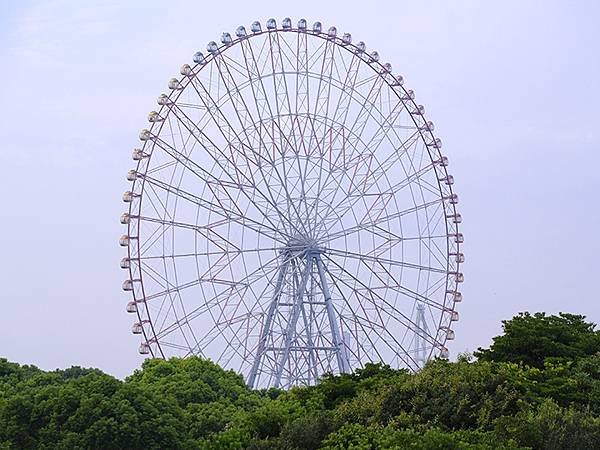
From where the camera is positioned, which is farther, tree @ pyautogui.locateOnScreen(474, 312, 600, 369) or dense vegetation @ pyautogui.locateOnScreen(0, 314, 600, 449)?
tree @ pyautogui.locateOnScreen(474, 312, 600, 369)

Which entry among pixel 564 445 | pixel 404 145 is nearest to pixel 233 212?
pixel 404 145

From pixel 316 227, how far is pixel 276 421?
1692cm

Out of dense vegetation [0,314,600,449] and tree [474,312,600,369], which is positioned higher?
tree [474,312,600,369]

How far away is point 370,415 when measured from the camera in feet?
90.5

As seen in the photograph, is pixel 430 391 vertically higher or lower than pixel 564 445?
higher

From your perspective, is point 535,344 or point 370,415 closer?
point 370,415

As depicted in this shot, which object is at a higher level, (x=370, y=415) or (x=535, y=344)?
(x=535, y=344)

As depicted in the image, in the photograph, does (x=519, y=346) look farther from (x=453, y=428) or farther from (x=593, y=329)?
(x=453, y=428)

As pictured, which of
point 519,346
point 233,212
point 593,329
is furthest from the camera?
point 233,212

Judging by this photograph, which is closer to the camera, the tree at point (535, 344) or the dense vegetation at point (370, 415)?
the dense vegetation at point (370, 415)

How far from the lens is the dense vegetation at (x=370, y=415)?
2341cm

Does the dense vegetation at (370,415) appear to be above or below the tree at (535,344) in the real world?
below

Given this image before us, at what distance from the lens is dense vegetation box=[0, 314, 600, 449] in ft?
76.8

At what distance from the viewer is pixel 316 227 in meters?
43.0
